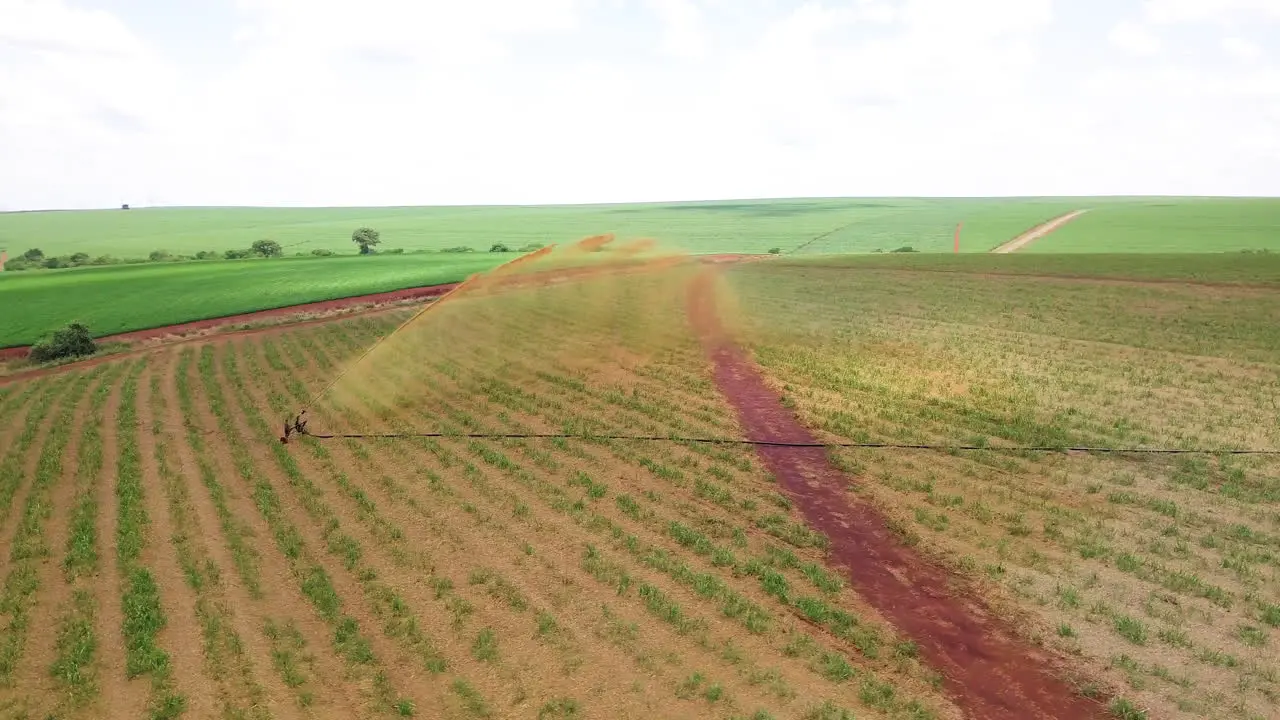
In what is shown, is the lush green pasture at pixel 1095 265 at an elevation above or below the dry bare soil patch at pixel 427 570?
above

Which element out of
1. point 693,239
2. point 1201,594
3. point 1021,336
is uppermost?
point 693,239

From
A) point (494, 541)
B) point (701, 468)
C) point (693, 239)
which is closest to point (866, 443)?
point (701, 468)

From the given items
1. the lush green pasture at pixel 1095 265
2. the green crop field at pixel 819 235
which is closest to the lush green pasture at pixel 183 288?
the green crop field at pixel 819 235

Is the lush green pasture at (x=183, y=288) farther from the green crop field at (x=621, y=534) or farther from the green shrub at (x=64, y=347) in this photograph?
the green crop field at (x=621, y=534)

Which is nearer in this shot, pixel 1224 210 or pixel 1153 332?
pixel 1153 332

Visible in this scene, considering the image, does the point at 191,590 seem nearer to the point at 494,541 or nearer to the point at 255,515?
the point at 255,515

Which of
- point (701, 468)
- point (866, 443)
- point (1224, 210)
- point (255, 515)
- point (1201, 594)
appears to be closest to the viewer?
point (1201, 594)

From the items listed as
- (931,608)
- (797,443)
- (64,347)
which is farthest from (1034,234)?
(64,347)
